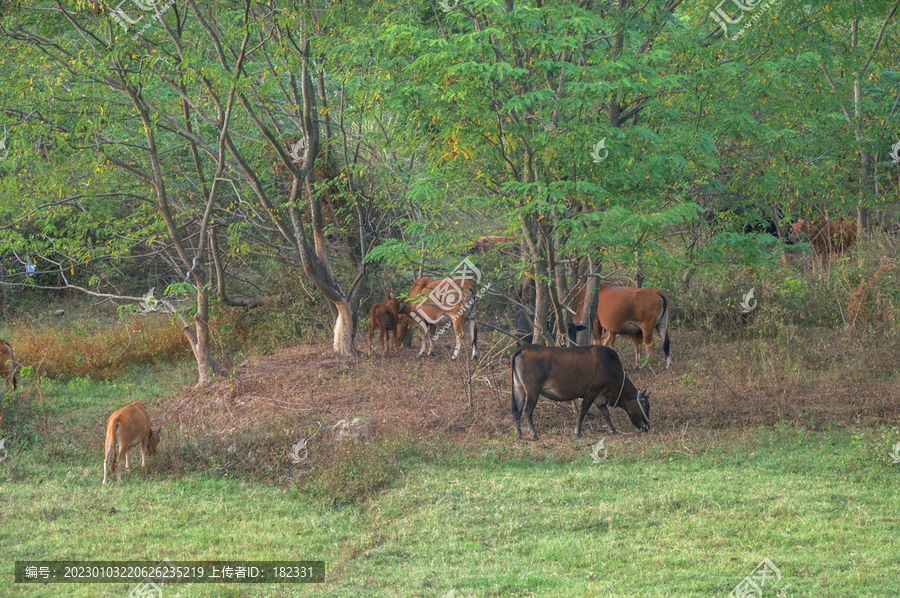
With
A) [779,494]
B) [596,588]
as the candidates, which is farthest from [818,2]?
[596,588]

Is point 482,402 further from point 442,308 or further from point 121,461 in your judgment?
point 121,461

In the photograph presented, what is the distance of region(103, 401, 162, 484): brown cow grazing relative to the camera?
8531 mm

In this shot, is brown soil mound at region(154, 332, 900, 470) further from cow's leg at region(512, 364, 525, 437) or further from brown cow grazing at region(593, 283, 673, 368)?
brown cow grazing at region(593, 283, 673, 368)

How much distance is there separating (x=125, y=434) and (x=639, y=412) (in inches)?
216

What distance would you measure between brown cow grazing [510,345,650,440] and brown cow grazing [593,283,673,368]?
3.13 m

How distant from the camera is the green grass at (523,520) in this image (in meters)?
6.11

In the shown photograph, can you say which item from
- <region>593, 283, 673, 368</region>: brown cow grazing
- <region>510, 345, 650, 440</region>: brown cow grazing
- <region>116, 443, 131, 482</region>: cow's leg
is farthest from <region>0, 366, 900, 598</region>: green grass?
<region>593, 283, 673, 368</region>: brown cow grazing

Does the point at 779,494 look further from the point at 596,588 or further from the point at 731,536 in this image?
the point at 596,588

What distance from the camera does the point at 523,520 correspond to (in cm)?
724

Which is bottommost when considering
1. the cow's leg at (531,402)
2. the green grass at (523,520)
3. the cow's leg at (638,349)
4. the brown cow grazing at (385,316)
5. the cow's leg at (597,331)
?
the green grass at (523,520)

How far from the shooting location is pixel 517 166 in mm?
10594

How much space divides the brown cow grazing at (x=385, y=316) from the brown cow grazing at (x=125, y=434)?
4967 mm

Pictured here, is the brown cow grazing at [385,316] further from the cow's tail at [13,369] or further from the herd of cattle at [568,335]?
the cow's tail at [13,369]

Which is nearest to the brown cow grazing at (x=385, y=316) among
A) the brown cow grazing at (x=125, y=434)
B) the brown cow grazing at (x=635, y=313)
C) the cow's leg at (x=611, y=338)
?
the brown cow grazing at (x=635, y=313)
